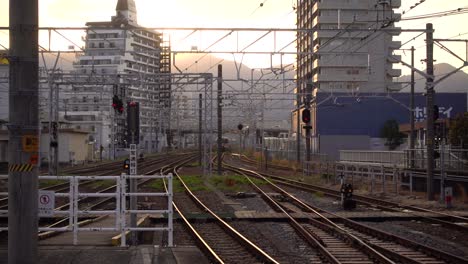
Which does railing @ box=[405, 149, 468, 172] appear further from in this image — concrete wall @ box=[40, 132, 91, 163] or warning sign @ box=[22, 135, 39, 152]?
concrete wall @ box=[40, 132, 91, 163]

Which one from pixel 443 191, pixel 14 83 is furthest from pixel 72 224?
pixel 443 191

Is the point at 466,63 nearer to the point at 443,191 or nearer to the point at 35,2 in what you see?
the point at 443,191

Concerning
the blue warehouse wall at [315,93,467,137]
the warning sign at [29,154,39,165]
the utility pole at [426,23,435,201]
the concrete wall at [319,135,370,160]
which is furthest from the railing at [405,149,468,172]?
the blue warehouse wall at [315,93,467,137]

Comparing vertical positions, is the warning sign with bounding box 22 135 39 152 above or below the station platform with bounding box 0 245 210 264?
above

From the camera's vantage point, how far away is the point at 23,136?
8414mm

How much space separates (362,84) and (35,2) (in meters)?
85.6

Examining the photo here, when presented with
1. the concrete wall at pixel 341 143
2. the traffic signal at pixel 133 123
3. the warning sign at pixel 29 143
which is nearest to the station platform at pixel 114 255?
the warning sign at pixel 29 143

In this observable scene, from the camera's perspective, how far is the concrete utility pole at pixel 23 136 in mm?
8344

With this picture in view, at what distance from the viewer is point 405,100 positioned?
74125mm

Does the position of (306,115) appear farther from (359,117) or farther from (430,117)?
(359,117)

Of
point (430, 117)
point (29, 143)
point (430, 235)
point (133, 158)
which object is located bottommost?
point (430, 235)

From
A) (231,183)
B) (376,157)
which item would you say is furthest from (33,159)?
(376,157)

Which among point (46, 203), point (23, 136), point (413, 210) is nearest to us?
point (23, 136)

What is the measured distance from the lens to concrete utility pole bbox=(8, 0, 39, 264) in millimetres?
8344
